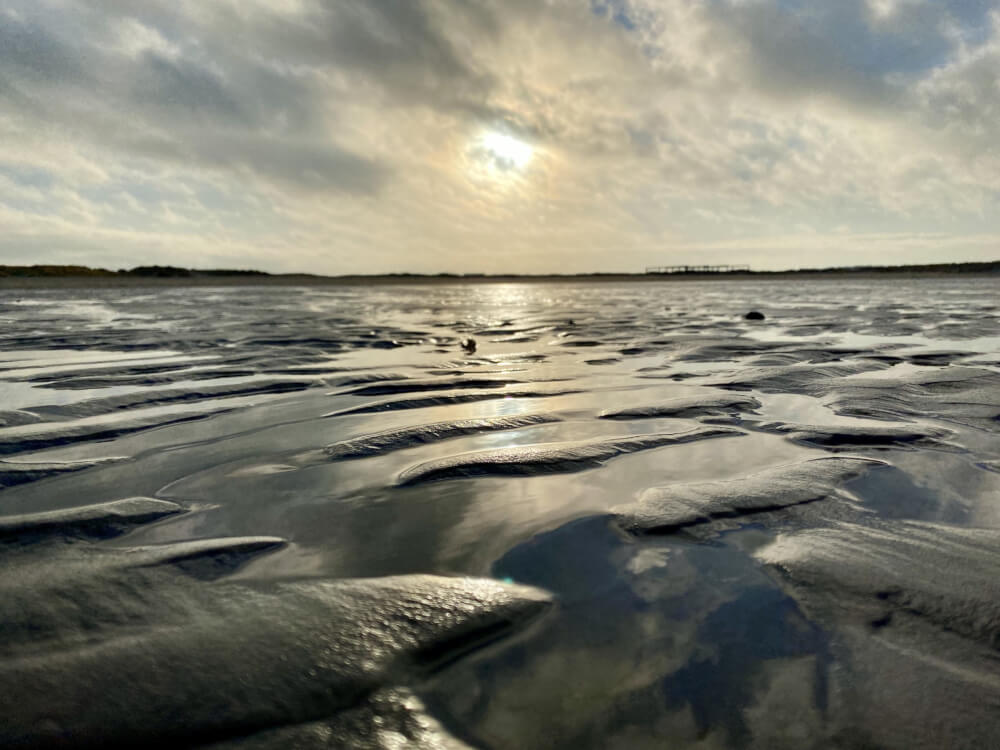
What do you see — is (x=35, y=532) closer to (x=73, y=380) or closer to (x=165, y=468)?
(x=165, y=468)

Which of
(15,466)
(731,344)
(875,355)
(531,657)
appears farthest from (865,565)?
(731,344)

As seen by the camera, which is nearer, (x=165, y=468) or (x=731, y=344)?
(x=165, y=468)

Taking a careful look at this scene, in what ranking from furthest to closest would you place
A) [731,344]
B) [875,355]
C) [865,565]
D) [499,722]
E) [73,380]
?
[731,344] < [875,355] < [73,380] < [865,565] < [499,722]

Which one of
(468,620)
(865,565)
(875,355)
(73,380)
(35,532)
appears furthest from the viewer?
(875,355)

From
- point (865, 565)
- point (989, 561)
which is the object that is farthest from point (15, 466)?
point (989, 561)

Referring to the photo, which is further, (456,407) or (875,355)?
(875,355)

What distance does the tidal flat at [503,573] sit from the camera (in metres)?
1.15

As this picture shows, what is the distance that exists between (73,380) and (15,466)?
2.67m

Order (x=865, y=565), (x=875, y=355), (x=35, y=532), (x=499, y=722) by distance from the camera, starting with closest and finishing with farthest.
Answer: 1. (x=499, y=722)
2. (x=865, y=565)
3. (x=35, y=532)
4. (x=875, y=355)

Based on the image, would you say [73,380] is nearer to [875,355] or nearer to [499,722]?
[499,722]

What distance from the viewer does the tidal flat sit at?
1.15 m

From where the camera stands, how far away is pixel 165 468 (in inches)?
107

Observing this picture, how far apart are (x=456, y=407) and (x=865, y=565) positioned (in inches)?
109

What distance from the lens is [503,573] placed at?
1.71m
